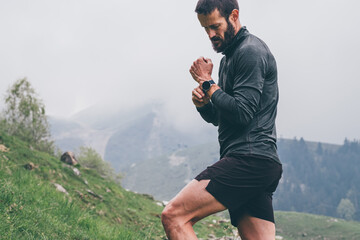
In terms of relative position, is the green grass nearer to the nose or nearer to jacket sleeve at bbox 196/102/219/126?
jacket sleeve at bbox 196/102/219/126

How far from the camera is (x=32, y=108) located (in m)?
51.2

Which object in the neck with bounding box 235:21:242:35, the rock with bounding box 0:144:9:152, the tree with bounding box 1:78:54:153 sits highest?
the tree with bounding box 1:78:54:153

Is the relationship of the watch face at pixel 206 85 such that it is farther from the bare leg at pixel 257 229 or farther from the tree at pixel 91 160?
the tree at pixel 91 160

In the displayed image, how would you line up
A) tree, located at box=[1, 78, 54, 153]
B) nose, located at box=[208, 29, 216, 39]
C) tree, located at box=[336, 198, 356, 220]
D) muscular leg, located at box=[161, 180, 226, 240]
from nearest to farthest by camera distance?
muscular leg, located at box=[161, 180, 226, 240] → nose, located at box=[208, 29, 216, 39] → tree, located at box=[1, 78, 54, 153] → tree, located at box=[336, 198, 356, 220]

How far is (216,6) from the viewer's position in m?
3.21

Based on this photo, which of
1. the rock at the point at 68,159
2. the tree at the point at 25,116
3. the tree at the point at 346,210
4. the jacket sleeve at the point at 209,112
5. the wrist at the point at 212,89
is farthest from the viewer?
the tree at the point at 346,210

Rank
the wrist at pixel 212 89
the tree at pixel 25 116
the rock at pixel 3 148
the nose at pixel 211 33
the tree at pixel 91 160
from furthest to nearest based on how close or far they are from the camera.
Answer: the tree at pixel 91 160
the tree at pixel 25 116
the rock at pixel 3 148
the nose at pixel 211 33
the wrist at pixel 212 89

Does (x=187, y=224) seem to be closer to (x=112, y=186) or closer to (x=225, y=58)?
(x=225, y=58)

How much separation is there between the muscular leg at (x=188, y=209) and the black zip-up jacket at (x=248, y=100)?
0.48 m

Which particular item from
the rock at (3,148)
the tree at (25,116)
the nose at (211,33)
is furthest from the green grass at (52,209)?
the tree at (25,116)

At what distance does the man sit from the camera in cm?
295

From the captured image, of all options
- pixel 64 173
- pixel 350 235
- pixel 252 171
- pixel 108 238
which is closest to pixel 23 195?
pixel 108 238

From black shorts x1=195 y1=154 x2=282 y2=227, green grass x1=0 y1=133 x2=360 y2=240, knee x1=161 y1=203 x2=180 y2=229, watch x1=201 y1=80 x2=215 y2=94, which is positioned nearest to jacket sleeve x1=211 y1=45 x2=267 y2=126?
watch x1=201 y1=80 x2=215 y2=94

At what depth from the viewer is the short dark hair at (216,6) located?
3207 mm
